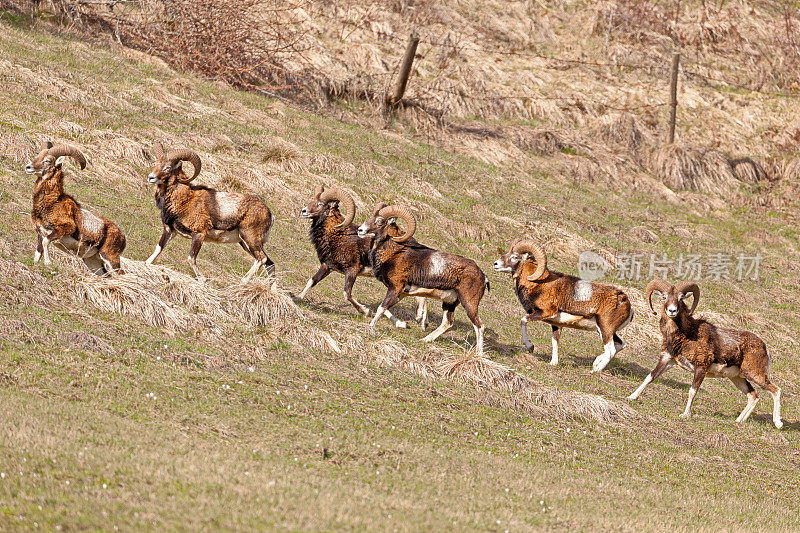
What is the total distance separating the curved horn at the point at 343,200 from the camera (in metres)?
17.8

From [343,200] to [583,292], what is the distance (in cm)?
518

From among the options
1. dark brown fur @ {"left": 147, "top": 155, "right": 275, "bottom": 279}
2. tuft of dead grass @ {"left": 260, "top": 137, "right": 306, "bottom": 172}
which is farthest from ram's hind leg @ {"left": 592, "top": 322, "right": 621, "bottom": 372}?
tuft of dead grass @ {"left": 260, "top": 137, "right": 306, "bottom": 172}

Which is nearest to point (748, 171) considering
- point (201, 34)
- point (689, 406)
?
point (201, 34)

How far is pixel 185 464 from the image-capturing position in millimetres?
9664

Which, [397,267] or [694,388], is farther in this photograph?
[397,267]

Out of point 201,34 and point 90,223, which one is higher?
point 201,34

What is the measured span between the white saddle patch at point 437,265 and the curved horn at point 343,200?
1.75m

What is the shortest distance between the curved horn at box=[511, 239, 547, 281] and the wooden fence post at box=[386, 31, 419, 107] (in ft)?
53.6

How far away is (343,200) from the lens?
17797mm

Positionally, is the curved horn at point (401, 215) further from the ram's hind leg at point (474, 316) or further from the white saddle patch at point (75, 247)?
the white saddle patch at point (75, 247)

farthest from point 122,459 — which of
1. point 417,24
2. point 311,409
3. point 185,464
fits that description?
point 417,24

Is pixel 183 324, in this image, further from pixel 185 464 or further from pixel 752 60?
pixel 752 60

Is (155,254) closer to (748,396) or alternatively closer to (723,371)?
(723,371)

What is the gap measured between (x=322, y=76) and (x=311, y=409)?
23.8m
